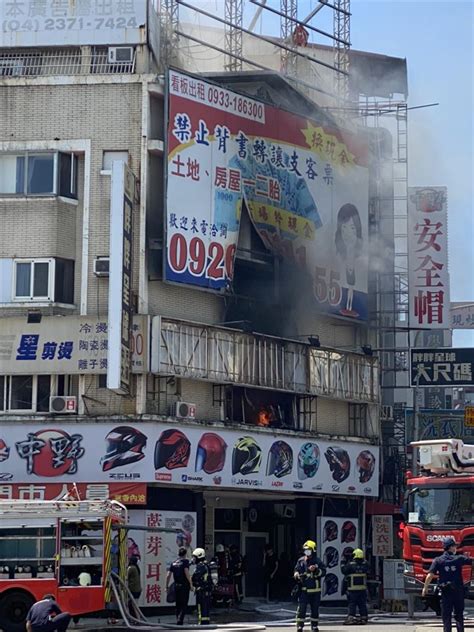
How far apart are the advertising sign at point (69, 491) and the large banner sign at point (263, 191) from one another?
5.16m

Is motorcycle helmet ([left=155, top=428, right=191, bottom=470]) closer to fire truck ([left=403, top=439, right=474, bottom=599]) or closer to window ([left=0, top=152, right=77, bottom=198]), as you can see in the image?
fire truck ([left=403, top=439, right=474, bottom=599])

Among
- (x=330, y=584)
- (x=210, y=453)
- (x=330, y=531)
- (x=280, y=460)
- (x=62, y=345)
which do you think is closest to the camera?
(x=62, y=345)

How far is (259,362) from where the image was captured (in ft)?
109

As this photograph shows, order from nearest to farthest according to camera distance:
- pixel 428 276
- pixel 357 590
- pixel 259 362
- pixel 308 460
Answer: pixel 357 590, pixel 259 362, pixel 308 460, pixel 428 276

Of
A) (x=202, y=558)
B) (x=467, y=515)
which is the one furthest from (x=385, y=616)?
(x=202, y=558)

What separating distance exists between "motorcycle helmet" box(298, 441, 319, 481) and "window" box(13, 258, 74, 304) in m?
7.51

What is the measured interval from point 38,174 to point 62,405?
581cm

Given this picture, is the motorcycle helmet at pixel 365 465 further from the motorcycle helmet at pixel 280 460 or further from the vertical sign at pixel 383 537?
the motorcycle helmet at pixel 280 460

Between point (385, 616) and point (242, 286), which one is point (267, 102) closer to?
point (242, 286)

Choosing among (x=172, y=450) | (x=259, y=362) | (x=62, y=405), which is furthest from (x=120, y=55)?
(x=172, y=450)

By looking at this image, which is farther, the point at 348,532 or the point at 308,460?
the point at 348,532

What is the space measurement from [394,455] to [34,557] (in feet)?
60.7

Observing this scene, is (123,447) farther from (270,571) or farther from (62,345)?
(270,571)

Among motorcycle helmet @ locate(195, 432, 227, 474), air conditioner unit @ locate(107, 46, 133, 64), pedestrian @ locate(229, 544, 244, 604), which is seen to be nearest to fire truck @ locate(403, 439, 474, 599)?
motorcycle helmet @ locate(195, 432, 227, 474)
